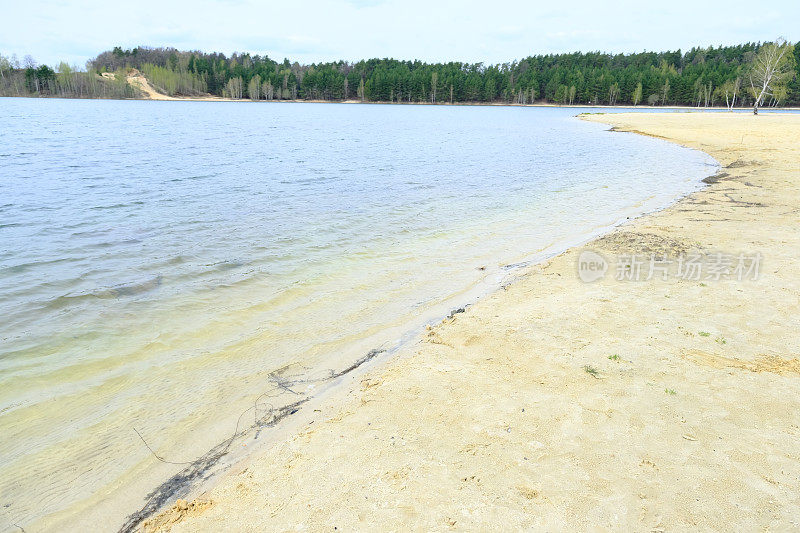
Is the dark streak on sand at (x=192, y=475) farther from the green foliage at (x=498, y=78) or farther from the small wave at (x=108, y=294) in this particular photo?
the green foliage at (x=498, y=78)

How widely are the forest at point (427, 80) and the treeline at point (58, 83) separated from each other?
0.31m

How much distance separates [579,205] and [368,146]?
960 inches

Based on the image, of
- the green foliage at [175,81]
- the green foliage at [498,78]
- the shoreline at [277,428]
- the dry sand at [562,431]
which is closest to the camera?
the dry sand at [562,431]

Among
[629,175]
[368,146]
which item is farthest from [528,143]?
[629,175]

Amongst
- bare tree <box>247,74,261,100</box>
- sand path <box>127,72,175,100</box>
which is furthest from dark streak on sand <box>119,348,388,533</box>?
sand path <box>127,72,175,100</box>

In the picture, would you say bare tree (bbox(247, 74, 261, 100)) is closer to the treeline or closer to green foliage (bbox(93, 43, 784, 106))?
green foliage (bbox(93, 43, 784, 106))

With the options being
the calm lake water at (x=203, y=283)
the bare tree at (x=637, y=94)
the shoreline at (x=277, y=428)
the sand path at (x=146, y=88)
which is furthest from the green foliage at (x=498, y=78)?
the shoreline at (x=277, y=428)

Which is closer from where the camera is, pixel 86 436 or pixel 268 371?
pixel 86 436

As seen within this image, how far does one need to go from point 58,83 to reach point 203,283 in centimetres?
18153

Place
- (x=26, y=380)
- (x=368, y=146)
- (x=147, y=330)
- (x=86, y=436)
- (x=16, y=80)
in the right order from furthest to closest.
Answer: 1. (x=16, y=80)
2. (x=368, y=146)
3. (x=147, y=330)
4. (x=26, y=380)
5. (x=86, y=436)

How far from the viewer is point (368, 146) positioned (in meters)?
38.5

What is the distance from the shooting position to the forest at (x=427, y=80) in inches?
5305

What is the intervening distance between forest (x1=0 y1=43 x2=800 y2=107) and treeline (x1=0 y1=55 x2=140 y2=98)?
12.2 inches

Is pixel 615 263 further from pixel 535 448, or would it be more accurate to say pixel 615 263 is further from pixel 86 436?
pixel 86 436
